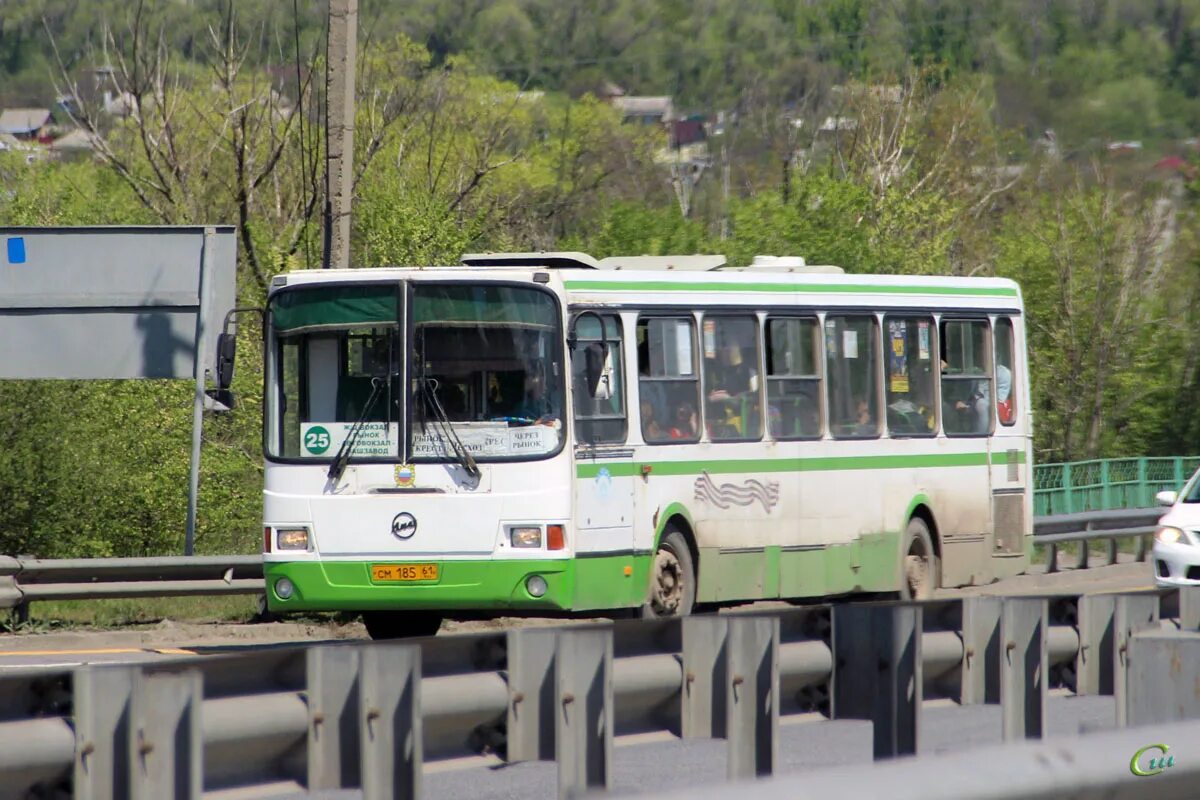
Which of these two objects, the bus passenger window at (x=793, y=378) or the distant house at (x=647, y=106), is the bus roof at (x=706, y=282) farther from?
the distant house at (x=647, y=106)

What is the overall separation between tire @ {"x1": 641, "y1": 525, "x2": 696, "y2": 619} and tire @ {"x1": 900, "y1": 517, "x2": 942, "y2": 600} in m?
2.73

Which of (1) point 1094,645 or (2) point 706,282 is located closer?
(1) point 1094,645

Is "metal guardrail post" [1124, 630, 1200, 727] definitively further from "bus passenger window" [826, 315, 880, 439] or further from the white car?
the white car

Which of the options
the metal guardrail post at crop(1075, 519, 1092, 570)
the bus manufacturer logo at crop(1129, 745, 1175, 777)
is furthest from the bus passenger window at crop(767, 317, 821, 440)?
the bus manufacturer logo at crop(1129, 745, 1175, 777)

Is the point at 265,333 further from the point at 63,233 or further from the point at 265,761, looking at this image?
the point at 265,761

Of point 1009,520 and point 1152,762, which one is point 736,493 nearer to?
point 1009,520

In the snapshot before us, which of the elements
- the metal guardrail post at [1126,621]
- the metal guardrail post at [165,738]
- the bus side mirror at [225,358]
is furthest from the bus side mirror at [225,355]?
the metal guardrail post at [165,738]

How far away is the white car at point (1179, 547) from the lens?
17562 millimetres

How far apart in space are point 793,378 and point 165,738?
10964mm

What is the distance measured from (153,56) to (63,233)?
22149 millimetres

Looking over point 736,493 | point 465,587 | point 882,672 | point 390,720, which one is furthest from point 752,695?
point 736,493

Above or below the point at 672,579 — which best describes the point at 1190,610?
above

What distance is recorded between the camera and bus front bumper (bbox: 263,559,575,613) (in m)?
13.2

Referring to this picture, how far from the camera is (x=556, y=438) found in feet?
43.5
